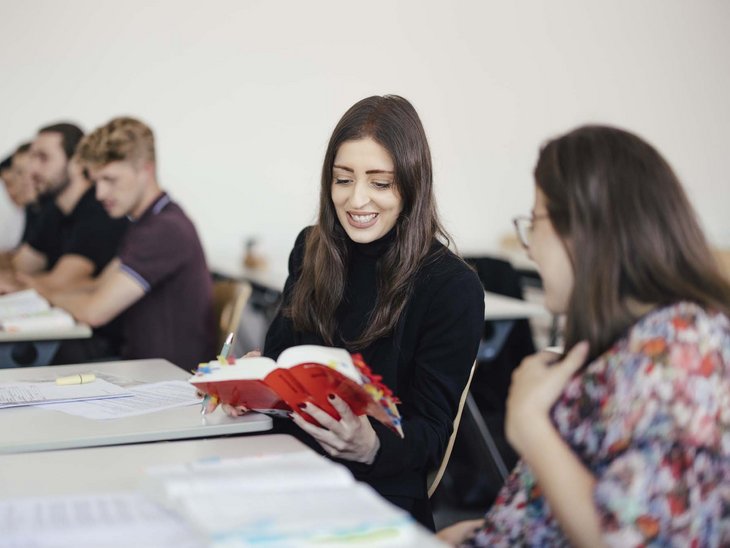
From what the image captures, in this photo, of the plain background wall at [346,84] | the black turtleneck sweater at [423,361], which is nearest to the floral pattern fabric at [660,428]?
the black turtleneck sweater at [423,361]

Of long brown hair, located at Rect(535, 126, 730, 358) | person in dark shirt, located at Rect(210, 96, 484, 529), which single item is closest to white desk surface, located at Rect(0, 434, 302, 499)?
person in dark shirt, located at Rect(210, 96, 484, 529)

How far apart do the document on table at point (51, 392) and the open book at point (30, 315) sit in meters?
1.09

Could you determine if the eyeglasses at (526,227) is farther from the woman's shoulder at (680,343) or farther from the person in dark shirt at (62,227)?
the person in dark shirt at (62,227)

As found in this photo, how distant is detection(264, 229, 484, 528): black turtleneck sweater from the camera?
1.74m

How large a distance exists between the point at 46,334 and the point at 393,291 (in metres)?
1.57

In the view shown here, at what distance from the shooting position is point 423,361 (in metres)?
1.82

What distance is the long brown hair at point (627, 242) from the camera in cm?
109

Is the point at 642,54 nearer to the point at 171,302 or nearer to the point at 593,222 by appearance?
the point at 171,302

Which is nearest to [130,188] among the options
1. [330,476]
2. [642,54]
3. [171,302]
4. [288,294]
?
[171,302]

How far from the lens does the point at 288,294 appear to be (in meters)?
2.12

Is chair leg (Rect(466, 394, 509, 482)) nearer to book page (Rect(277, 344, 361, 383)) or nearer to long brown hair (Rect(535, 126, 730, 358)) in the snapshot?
book page (Rect(277, 344, 361, 383))

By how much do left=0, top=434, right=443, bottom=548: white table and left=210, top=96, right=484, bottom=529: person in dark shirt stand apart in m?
0.27

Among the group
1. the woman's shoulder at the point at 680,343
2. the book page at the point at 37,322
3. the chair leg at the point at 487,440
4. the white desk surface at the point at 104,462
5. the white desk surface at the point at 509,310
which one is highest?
the woman's shoulder at the point at 680,343

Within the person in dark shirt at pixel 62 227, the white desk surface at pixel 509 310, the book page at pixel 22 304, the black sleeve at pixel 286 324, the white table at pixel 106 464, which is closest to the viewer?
the white table at pixel 106 464
